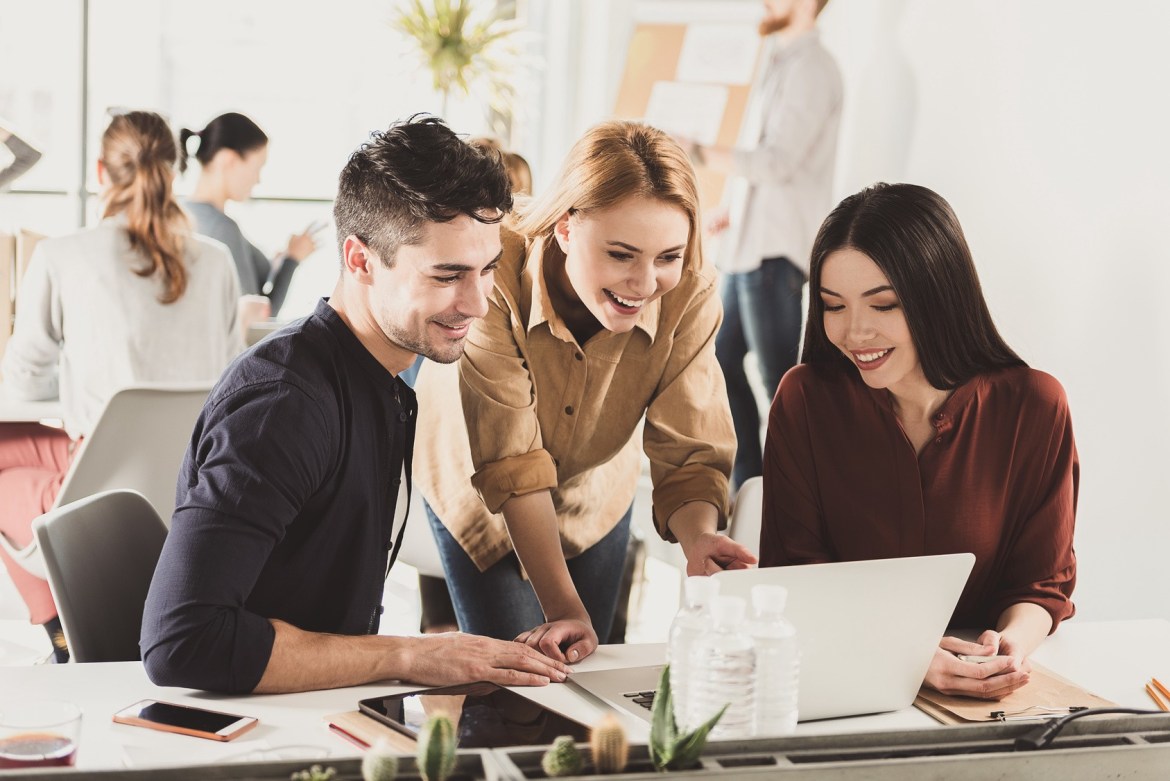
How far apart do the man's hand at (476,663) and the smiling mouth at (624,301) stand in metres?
0.54

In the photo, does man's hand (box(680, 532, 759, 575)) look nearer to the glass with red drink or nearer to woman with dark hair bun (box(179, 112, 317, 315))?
the glass with red drink

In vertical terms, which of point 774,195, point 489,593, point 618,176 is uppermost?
point 774,195

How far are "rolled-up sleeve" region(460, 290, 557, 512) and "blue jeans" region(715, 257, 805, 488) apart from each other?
7.96 feet

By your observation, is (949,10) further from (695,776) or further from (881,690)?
(695,776)

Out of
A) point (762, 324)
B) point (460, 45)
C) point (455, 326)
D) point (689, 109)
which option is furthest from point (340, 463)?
point (460, 45)

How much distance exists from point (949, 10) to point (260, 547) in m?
2.95

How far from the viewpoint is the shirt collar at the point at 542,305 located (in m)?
1.89

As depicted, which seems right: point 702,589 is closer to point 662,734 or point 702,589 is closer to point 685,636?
point 685,636

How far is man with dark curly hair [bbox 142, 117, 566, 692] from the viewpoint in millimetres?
1337

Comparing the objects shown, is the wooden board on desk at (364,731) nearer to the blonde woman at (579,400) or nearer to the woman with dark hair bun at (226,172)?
the blonde woman at (579,400)

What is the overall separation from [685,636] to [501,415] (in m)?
0.72

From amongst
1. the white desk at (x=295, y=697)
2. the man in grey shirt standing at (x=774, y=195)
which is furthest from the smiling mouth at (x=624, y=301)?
the man in grey shirt standing at (x=774, y=195)

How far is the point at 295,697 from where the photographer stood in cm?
138

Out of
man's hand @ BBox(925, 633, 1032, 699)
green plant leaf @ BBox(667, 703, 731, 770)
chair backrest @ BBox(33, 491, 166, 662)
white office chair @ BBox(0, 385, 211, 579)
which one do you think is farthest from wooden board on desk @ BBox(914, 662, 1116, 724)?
white office chair @ BBox(0, 385, 211, 579)
